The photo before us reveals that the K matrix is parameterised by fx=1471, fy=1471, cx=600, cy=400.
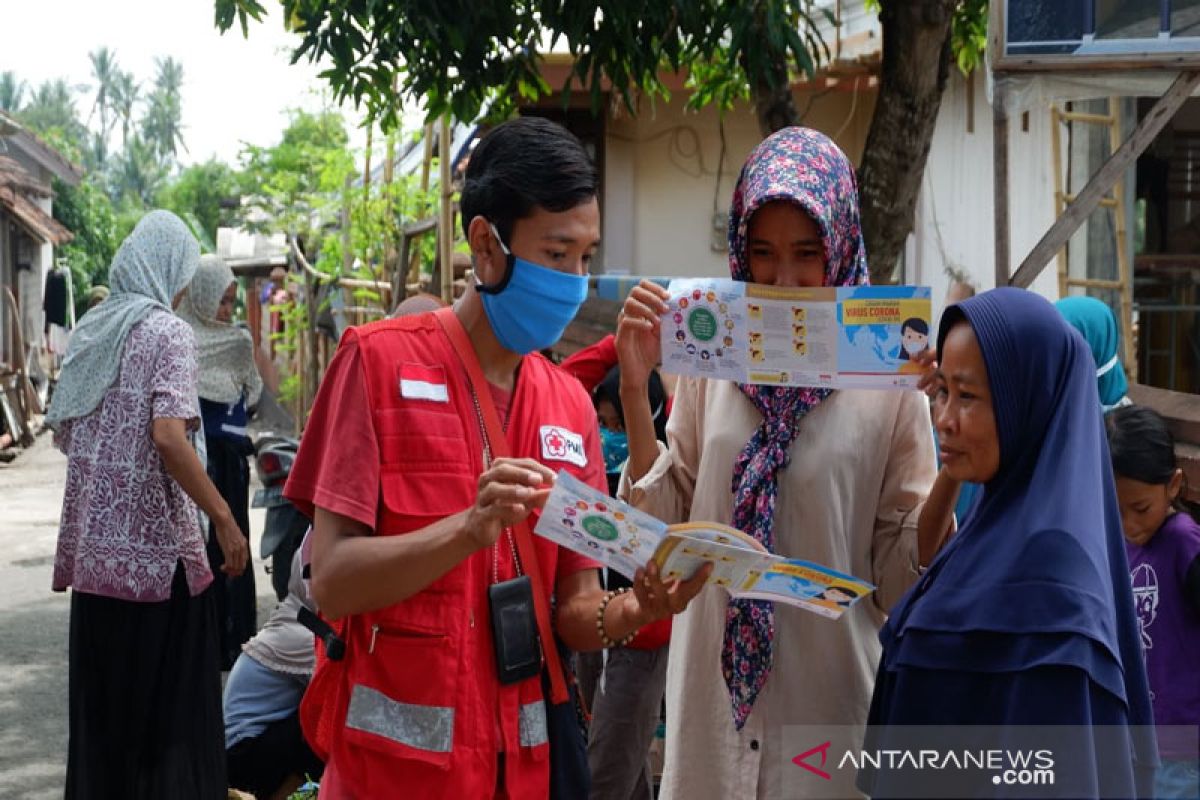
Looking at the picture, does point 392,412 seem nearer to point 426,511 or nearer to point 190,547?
point 426,511

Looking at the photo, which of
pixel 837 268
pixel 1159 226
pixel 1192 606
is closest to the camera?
pixel 837 268

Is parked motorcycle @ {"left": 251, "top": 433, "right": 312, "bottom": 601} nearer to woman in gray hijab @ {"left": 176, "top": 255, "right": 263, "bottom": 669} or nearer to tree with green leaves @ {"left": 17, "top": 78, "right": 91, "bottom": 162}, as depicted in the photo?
woman in gray hijab @ {"left": 176, "top": 255, "right": 263, "bottom": 669}

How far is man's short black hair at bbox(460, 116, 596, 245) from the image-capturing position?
8.67 ft

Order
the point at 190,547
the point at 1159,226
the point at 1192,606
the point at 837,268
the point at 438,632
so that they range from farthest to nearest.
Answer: the point at 1159,226 < the point at 190,547 < the point at 1192,606 < the point at 837,268 < the point at 438,632

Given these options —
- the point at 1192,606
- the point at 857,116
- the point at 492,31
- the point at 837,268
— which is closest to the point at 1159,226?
the point at 857,116

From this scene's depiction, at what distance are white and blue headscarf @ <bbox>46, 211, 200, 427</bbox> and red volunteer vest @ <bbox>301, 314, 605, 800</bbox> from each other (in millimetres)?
2703

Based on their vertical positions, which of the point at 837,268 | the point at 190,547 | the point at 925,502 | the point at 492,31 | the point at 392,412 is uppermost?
the point at 492,31

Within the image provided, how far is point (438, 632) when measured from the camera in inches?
99.4

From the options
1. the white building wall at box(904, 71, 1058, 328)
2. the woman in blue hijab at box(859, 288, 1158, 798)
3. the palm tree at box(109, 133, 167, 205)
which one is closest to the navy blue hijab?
the woman in blue hijab at box(859, 288, 1158, 798)

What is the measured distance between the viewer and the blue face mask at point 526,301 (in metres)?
2.68

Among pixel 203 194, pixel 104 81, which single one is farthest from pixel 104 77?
pixel 203 194

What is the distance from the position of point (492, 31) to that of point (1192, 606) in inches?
141

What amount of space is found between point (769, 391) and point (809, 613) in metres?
0.46

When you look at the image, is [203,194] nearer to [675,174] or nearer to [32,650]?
[675,174]
